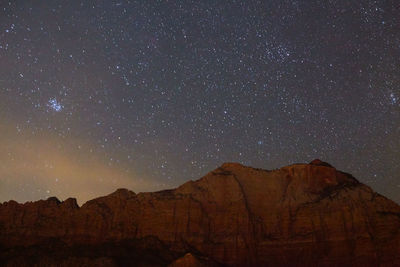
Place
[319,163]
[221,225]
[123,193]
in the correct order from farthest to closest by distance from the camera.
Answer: [319,163] < [123,193] < [221,225]

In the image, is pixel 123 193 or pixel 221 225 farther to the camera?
pixel 123 193

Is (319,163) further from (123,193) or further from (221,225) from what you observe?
(123,193)

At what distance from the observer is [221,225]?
71875mm

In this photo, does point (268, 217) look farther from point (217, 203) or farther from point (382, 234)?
point (382, 234)

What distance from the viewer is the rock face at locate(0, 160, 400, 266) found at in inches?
2552

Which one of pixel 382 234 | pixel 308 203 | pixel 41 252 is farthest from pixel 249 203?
pixel 41 252

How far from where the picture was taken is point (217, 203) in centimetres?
7469

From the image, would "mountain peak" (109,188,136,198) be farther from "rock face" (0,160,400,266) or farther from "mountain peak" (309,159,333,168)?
"mountain peak" (309,159,333,168)

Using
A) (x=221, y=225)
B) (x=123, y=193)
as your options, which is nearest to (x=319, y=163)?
(x=221, y=225)

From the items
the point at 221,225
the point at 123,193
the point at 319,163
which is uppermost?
the point at 319,163

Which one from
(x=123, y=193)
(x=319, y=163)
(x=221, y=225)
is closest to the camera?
(x=221, y=225)

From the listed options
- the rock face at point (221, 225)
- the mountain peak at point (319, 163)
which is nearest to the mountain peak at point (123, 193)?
the rock face at point (221, 225)

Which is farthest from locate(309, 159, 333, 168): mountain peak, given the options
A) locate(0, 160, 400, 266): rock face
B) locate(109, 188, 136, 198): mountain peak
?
locate(109, 188, 136, 198): mountain peak

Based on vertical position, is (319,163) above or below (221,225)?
above
